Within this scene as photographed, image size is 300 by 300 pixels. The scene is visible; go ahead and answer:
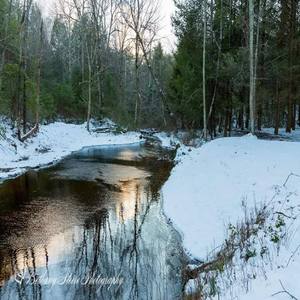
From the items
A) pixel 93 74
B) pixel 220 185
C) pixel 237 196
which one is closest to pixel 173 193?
pixel 220 185

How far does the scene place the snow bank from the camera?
8.65 metres

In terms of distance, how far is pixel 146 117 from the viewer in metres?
42.4

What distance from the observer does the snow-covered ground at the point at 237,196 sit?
523cm

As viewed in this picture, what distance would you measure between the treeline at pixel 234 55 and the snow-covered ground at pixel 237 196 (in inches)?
284

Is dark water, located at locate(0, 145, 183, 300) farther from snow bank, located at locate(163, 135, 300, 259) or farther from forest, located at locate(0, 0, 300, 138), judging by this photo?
forest, located at locate(0, 0, 300, 138)

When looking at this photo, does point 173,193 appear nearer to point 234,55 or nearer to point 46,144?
point 234,55

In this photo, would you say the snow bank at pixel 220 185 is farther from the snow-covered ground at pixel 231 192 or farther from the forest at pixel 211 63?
the forest at pixel 211 63

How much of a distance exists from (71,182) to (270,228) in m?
9.58

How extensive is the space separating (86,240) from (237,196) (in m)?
3.84

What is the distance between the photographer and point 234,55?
22.7m

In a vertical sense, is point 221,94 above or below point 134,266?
above

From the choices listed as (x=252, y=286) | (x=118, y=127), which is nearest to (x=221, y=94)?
(x=118, y=127)

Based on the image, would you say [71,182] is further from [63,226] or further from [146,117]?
[146,117]

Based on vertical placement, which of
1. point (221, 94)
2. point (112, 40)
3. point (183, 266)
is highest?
point (112, 40)
